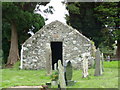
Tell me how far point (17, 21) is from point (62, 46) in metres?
5.53

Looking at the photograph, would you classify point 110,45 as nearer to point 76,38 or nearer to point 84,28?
point 84,28

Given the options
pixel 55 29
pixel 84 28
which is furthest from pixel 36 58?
pixel 84 28

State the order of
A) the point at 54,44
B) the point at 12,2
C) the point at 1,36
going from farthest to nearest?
the point at 1,36
the point at 54,44
the point at 12,2

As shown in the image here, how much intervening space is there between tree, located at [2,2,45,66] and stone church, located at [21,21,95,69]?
10.9ft

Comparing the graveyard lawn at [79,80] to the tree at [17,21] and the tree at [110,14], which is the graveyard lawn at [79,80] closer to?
the tree at [17,21]

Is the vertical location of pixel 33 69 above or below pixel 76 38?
below

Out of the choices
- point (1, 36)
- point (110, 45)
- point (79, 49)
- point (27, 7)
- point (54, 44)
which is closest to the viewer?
point (79, 49)

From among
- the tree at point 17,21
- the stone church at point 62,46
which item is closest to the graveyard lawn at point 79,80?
the stone church at point 62,46

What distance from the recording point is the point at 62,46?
16.0 m

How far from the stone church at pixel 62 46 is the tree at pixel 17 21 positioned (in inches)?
130

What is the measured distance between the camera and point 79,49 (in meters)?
15.8

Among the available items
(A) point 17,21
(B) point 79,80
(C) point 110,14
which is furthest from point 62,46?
(C) point 110,14

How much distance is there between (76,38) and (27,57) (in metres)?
3.49

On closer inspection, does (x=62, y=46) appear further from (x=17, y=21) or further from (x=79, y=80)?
(x=79, y=80)
